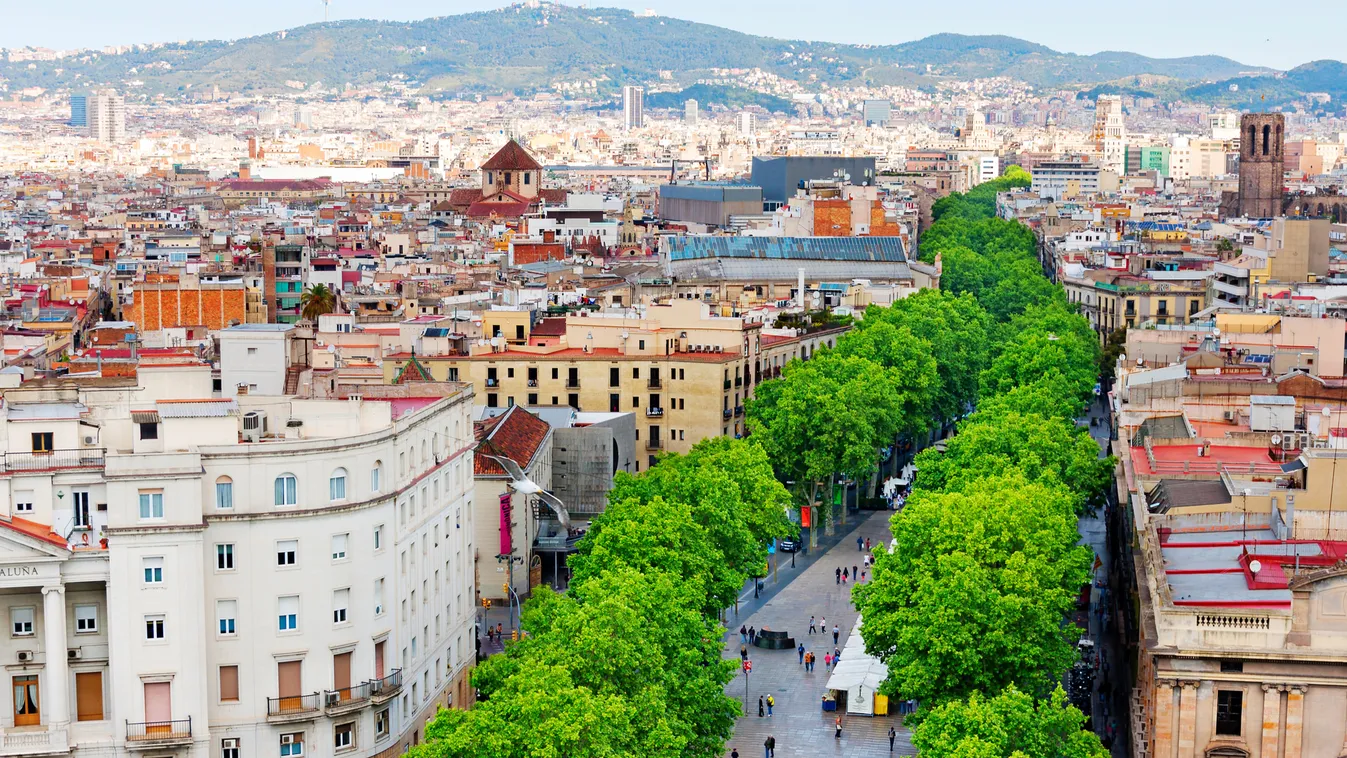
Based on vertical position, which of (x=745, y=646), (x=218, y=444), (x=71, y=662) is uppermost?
(x=218, y=444)

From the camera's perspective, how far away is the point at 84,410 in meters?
53.9

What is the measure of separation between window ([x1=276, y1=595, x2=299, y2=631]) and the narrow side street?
13.7 m

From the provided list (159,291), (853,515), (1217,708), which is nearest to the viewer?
(1217,708)

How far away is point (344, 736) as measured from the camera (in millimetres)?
Result: 51969

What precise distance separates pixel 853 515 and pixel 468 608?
35.7 m

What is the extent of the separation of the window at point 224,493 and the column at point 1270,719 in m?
24.5

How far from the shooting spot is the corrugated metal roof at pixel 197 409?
165 feet

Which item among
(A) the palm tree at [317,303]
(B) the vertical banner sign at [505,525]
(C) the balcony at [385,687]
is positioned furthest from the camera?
(A) the palm tree at [317,303]

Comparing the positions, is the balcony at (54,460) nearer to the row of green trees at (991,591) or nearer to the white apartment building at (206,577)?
the white apartment building at (206,577)

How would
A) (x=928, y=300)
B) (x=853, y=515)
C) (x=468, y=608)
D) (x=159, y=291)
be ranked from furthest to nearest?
(x=928, y=300) → (x=159, y=291) → (x=853, y=515) → (x=468, y=608)

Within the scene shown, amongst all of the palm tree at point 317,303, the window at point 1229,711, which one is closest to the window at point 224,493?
the window at point 1229,711

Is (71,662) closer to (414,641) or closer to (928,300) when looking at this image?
(414,641)

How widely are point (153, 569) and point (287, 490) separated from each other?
153 inches

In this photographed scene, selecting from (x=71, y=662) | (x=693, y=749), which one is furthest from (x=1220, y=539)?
(x=71, y=662)
